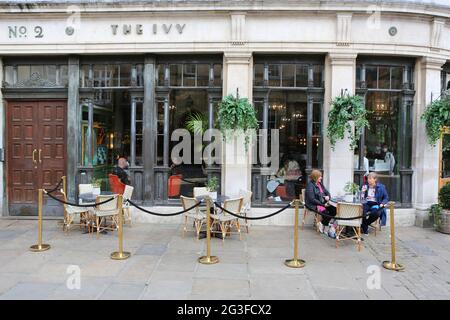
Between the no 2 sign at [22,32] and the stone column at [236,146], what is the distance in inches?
180

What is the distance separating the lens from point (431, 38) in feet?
31.4

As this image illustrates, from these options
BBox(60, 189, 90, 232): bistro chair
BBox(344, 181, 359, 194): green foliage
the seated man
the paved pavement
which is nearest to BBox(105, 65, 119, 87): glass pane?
the seated man

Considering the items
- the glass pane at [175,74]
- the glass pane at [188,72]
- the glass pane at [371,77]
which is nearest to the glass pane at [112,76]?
the glass pane at [175,74]

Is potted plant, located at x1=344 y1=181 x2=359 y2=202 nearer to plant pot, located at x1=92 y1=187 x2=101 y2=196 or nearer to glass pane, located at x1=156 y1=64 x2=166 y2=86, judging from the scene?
glass pane, located at x1=156 y1=64 x2=166 y2=86

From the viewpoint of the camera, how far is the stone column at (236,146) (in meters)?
9.50

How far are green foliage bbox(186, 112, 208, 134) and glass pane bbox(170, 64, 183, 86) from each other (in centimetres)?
87

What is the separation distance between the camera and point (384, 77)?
9.85 meters

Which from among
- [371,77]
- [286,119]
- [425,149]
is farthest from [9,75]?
[425,149]

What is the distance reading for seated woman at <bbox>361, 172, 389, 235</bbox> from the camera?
8.40 meters

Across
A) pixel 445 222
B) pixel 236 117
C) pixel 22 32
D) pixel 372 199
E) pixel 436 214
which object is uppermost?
pixel 22 32

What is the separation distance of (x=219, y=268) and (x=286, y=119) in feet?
15.3

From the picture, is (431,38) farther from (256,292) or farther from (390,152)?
(256,292)

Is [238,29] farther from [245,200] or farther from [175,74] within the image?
[245,200]

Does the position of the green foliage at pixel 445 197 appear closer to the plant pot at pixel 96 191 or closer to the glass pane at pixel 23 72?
the plant pot at pixel 96 191
